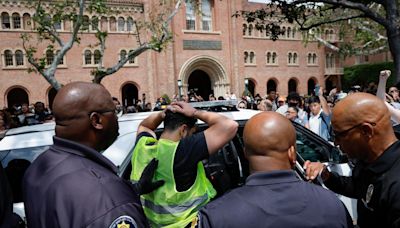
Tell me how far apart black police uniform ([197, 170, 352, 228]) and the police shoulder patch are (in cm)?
29

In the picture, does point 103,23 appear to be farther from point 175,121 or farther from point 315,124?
point 175,121

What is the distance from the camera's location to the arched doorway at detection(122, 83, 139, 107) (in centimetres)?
2823

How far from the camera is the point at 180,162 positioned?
2.30 m

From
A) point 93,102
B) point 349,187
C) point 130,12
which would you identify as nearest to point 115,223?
point 93,102

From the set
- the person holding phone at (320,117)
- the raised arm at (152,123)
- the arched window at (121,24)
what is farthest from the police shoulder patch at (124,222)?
the arched window at (121,24)

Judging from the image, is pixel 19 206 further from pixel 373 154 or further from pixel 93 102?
pixel 373 154

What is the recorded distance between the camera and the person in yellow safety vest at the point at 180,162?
2309 millimetres

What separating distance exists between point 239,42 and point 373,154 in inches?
1210

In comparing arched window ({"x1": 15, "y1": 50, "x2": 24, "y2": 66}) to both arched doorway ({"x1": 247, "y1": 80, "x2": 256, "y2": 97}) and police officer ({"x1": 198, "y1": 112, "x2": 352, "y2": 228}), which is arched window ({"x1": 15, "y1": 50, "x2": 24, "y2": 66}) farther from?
police officer ({"x1": 198, "y1": 112, "x2": 352, "y2": 228})

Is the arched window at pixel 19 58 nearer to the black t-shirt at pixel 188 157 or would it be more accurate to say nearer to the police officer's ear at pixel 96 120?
the black t-shirt at pixel 188 157

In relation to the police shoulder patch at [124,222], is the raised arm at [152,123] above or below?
above

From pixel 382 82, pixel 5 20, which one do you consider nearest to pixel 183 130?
pixel 382 82

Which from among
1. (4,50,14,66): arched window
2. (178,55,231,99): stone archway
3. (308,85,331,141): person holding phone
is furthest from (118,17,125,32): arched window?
(308,85,331,141): person holding phone

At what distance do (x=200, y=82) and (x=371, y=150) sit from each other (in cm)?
3169
